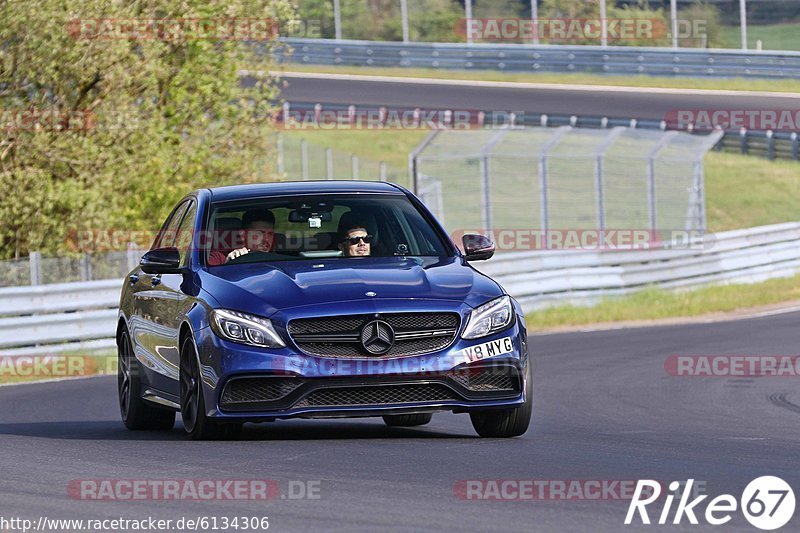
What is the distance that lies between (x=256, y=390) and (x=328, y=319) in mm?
574

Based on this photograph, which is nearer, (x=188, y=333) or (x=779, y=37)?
(x=188, y=333)

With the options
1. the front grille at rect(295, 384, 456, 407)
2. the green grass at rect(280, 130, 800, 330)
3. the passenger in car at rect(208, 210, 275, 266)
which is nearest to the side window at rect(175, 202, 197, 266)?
the passenger in car at rect(208, 210, 275, 266)

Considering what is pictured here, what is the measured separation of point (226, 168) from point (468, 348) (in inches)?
667

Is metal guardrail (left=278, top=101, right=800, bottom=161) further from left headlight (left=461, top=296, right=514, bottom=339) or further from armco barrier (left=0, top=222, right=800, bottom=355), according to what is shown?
left headlight (left=461, top=296, right=514, bottom=339)

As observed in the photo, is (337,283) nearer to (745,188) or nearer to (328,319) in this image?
(328,319)

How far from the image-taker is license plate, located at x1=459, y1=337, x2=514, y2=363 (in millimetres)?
9531

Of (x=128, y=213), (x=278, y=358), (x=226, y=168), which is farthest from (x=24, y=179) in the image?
(x=278, y=358)

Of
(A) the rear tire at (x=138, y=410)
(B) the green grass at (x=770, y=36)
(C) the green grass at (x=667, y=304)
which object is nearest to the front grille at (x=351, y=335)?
(A) the rear tire at (x=138, y=410)

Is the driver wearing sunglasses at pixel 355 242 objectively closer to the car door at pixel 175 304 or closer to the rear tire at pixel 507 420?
the car door at pixel 175 304

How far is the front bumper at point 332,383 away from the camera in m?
9.37

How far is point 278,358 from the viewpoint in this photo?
9367 millimetres

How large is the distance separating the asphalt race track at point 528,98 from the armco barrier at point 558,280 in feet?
42.8

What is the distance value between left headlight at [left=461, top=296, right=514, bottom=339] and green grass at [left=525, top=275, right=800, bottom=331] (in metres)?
14.3

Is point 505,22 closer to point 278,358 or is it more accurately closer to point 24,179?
point 24,179
